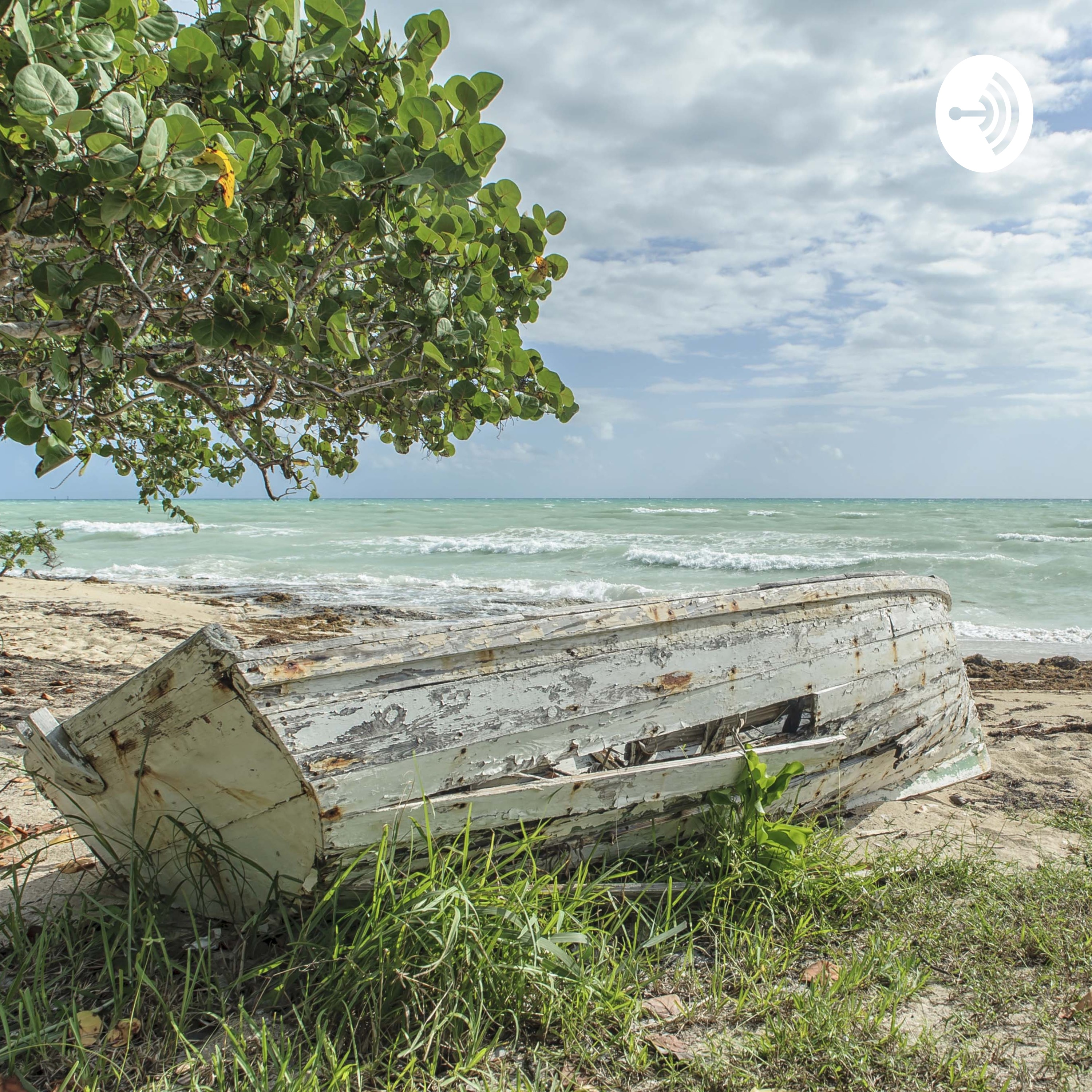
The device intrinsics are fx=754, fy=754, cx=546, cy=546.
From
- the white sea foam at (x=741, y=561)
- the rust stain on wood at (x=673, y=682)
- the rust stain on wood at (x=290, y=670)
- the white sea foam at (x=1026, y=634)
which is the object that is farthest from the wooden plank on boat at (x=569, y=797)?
the white sea foam at (x=741, y=561)

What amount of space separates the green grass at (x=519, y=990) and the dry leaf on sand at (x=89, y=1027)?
30 millimetres

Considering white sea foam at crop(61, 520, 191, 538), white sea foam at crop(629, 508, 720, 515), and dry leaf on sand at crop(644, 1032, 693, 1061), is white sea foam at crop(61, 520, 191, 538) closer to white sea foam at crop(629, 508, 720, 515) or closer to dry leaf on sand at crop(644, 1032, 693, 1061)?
white sea foam at crop(629, 508, 720, 515)

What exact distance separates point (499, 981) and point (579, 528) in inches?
1007

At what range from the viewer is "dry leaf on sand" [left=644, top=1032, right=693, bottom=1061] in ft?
6.34

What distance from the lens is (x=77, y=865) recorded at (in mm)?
2910

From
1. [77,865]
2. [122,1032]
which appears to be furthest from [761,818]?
[77,865]

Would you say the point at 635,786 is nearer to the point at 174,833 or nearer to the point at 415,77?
the point at 174,833

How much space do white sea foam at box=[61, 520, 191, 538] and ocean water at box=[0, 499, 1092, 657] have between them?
13cm

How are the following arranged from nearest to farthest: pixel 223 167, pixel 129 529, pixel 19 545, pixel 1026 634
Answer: pixel 223 167
pixel 19 545
pixel 1026 634
pixel 129 529

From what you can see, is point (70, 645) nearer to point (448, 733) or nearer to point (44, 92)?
point (448, 733)

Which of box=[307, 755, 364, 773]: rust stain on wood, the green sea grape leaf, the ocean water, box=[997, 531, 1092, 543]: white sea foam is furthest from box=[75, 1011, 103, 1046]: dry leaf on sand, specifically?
box=[997, 531, 1092, 543]: white sea foam

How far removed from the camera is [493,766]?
89.2 inches

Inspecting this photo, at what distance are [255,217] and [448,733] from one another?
5.38ft

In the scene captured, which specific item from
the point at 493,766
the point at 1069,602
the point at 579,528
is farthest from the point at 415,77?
the point at 579,528
